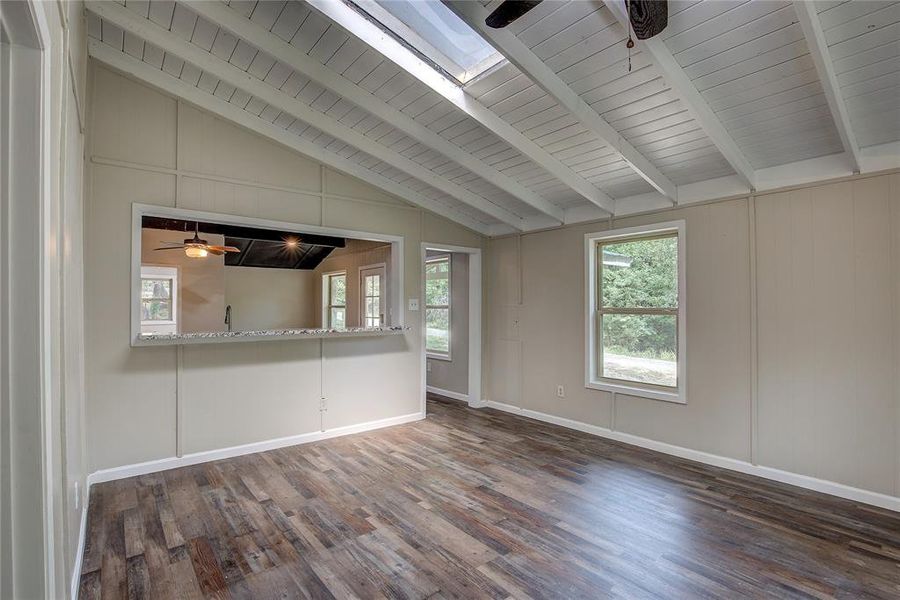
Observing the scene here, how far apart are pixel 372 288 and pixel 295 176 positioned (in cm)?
236

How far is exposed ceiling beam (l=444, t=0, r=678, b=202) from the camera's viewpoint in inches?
86.7

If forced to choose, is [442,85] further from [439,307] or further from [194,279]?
[194,279]

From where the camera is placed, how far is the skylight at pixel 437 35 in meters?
2.52

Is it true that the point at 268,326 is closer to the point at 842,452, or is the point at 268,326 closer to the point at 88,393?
the point at 88,393

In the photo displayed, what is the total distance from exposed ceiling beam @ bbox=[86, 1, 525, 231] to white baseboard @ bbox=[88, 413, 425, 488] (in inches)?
103

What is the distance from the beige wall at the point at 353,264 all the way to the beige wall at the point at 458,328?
82 cm

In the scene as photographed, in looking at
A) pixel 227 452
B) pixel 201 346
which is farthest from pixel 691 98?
pixel 227 452

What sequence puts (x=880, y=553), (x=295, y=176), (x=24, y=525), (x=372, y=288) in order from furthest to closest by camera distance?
(x=372, y=288), (x=295, y=176), (x=880, y=553), (x=24, y=525)

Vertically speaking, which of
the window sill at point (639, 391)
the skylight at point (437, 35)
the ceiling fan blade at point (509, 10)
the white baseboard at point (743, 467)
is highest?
the skylight at point (437, 35)

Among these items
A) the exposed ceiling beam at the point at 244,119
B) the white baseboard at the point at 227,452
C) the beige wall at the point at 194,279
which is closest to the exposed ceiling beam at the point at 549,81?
the exposed ceiling beam at the point at 244,119

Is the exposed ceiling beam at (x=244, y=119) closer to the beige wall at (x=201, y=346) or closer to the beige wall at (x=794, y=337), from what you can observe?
the beige wall at (x=201, y=346)

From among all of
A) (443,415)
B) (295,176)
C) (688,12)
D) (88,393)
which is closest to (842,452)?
(688,12)

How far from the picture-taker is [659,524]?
8.89ft

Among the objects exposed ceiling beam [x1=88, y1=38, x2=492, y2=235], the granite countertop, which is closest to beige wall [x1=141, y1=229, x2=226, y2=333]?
the granite countertop
